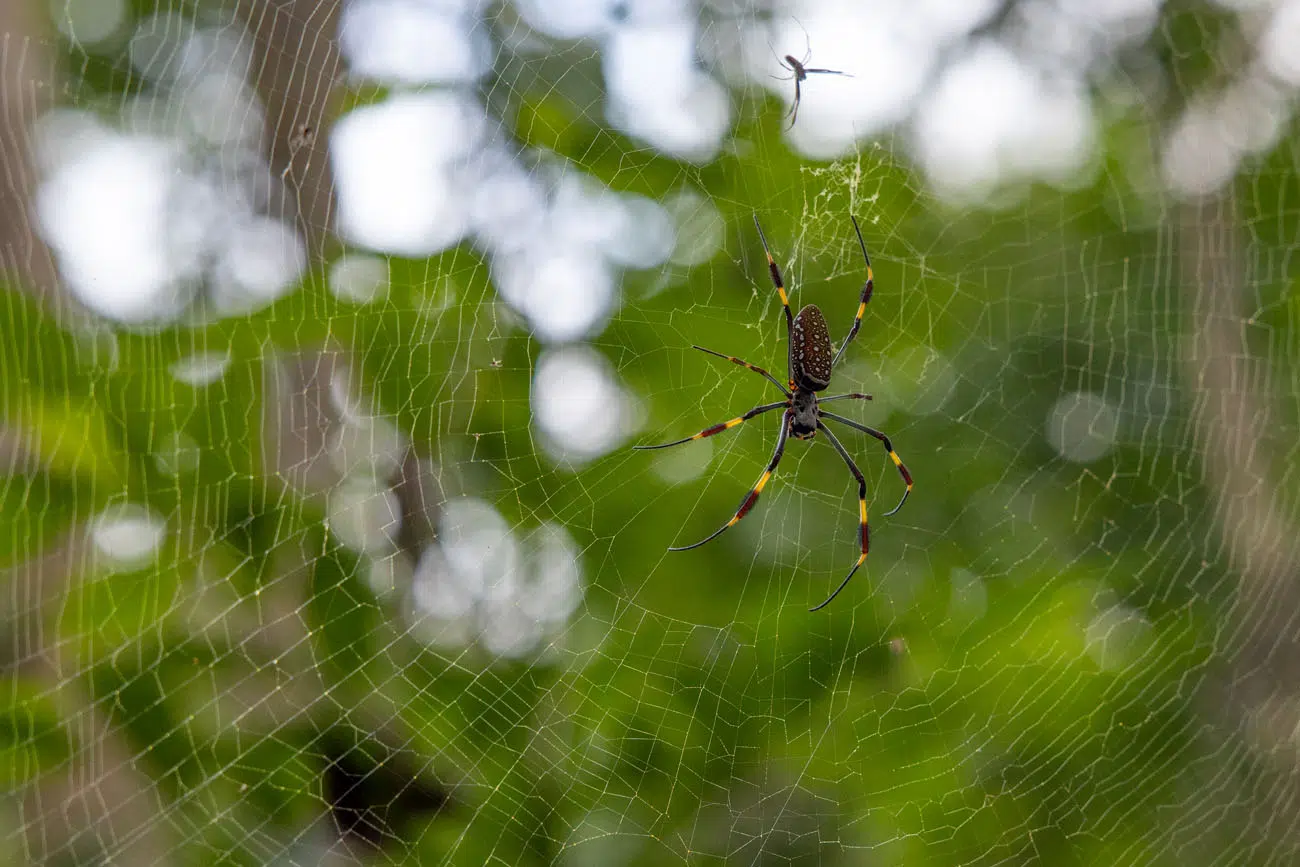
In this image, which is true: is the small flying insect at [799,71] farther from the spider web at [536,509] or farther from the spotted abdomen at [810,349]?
the spotted abdomen at [810,349]

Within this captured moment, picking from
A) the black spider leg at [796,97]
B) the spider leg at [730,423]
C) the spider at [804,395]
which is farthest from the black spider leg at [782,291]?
the black spider leg at [796,97]

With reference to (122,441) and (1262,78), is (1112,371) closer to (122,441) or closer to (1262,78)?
(1262,78)

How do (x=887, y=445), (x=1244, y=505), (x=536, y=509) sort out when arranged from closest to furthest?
(x=536, y=509) → (x=887, y=445) → (x=1244, y=505)

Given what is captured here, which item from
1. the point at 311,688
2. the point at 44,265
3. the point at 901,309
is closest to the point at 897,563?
the point at 901,309

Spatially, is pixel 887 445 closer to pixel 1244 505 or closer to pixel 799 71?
pixel 799 71

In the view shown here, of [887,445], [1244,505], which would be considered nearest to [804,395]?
[887,445]

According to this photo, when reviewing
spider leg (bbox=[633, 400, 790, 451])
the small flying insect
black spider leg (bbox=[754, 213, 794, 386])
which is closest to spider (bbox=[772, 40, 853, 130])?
the small flying insect

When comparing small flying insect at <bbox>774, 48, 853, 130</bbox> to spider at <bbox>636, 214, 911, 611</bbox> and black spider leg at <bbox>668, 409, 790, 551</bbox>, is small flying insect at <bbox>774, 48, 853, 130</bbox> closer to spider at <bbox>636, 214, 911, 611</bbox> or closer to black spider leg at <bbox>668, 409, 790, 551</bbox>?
spider at <bbox>636, 214, 911, 611</bbox>
